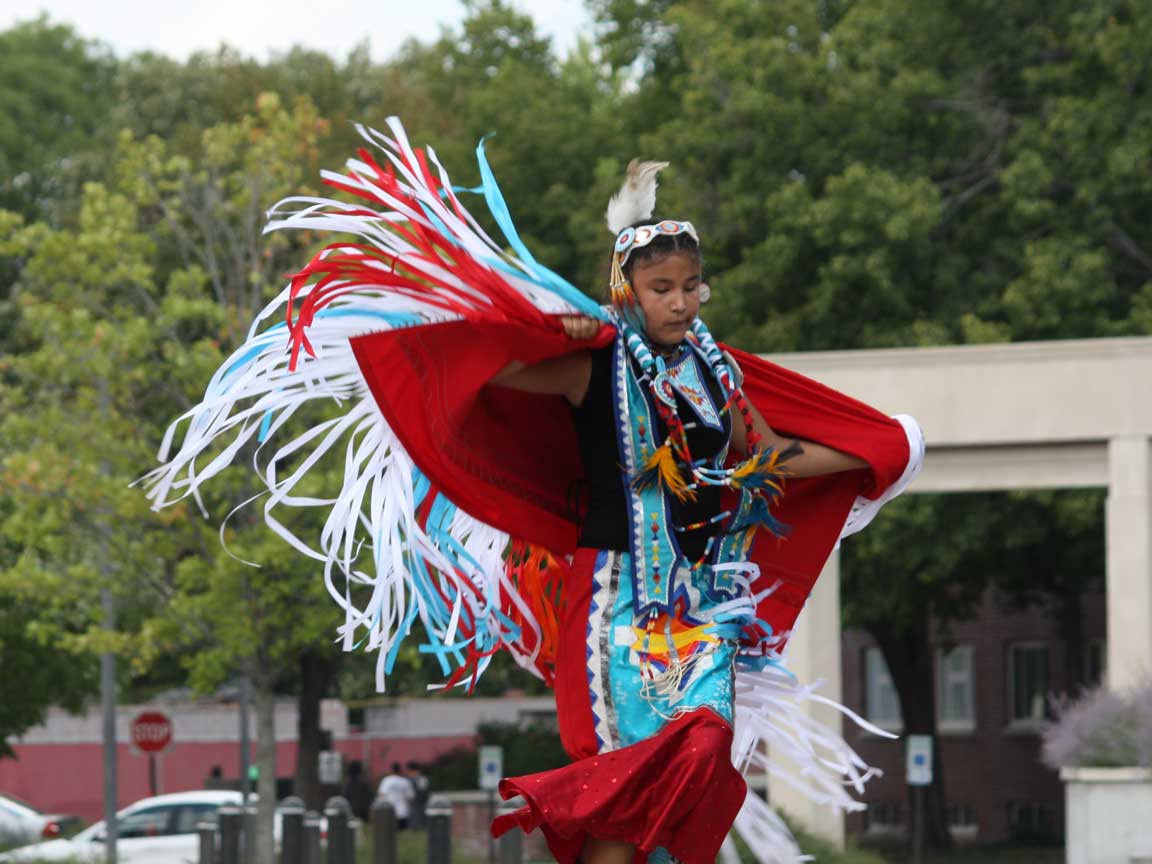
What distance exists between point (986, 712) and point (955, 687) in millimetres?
1199

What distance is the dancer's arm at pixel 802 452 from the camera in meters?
4.87

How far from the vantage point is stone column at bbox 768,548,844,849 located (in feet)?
53.7

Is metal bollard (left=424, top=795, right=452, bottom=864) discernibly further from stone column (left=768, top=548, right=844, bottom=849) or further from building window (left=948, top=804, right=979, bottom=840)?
building window (left=948, top=804, right=979, bottom=840)

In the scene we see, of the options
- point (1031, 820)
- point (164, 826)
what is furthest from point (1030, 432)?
point (1031, 820)

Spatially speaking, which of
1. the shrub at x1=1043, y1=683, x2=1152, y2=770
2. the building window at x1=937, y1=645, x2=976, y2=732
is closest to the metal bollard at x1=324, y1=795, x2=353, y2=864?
the shrub at x1=1043, y1=683, x2=1152, y2=770

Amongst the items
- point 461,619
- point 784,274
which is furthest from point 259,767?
point 461,619

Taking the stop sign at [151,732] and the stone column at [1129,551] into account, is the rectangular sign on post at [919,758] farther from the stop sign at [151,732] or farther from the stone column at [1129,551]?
the stop sign at [151,732]

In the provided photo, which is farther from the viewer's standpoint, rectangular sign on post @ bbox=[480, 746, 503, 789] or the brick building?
the brick building

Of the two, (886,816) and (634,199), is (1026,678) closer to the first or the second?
(886,816)

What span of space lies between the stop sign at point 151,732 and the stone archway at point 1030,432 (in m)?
9.26

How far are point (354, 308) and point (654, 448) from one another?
812 mm

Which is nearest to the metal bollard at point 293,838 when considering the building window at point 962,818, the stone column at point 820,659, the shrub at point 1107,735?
the stone column at point 820,659

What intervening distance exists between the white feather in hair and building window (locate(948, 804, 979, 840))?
3640cm

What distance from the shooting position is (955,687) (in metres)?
41.9
